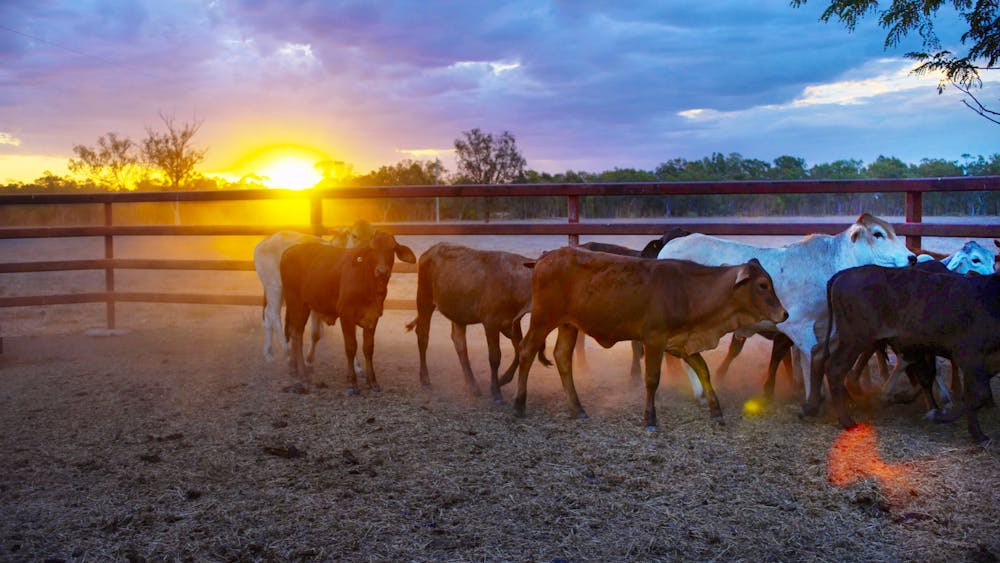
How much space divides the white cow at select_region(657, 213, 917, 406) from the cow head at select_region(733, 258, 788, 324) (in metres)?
0.51

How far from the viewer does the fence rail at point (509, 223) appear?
8.25 metres

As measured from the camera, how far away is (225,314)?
1412 cm

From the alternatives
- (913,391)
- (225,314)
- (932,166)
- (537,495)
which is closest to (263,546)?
(537,495)

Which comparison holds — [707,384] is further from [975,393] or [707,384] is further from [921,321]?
[975,393]

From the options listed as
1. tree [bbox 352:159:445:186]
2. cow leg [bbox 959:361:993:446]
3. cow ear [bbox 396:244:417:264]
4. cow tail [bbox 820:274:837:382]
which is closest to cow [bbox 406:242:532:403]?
cow ear [bbox 396:244:417:264]

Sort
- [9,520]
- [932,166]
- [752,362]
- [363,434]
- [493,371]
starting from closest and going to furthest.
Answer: [9,520], [363,434], [493,371], [752,362], [932,166]

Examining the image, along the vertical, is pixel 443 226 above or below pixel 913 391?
above

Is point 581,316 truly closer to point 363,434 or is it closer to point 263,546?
point 363,434

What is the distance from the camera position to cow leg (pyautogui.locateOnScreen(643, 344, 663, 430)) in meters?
6.32

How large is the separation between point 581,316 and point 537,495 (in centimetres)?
200

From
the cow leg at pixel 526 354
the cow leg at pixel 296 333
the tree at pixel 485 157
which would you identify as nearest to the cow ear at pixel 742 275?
the cow leg at pixel 526 354

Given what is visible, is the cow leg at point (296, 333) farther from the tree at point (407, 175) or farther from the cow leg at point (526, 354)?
the tree at point (407, 175)

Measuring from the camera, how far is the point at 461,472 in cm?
526

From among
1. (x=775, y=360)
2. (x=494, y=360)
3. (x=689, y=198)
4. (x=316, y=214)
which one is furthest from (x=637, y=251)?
(x=689, y=198)
